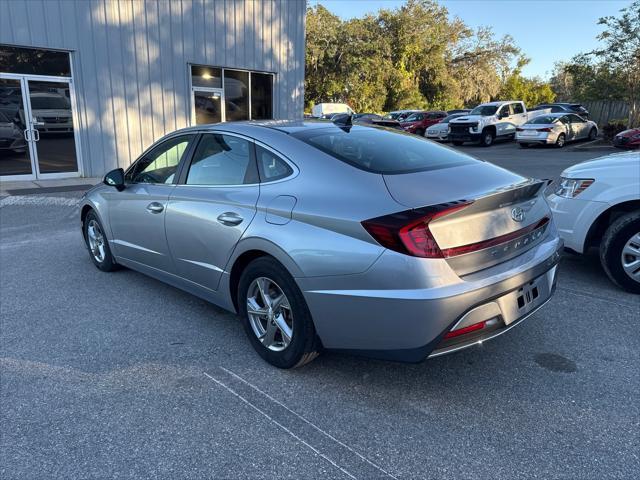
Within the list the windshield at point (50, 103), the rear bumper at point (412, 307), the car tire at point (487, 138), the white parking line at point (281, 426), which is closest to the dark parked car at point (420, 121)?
the car tire at point (487, 138)

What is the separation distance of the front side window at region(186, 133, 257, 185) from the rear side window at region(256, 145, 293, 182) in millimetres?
76

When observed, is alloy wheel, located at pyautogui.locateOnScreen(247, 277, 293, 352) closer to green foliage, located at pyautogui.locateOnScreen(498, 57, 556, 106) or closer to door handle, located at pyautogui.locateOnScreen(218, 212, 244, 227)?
door handle, located at pyautogui.locateOnScreen(218, 212, 244, 227)

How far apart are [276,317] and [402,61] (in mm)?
43608

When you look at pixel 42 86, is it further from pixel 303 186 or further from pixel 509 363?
pixel 509 363

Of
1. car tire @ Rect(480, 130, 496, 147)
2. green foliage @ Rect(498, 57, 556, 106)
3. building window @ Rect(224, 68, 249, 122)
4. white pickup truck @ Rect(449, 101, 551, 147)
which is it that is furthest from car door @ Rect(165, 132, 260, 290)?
green foliage @ Rect(498, 57, 556, 106)

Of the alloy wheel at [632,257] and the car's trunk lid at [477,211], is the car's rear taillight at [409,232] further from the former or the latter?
the alloy wheel at [632,257]

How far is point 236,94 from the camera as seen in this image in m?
14.6

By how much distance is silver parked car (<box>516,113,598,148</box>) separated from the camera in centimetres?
2128

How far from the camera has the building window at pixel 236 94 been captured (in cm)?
1438

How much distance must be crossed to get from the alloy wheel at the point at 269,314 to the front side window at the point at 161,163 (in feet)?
4.48

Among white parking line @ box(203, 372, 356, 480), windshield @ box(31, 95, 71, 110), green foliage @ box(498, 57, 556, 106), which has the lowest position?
white parking line @ box(203, 372, 356, 480)

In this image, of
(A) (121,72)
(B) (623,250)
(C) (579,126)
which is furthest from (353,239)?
(C) (579,126)

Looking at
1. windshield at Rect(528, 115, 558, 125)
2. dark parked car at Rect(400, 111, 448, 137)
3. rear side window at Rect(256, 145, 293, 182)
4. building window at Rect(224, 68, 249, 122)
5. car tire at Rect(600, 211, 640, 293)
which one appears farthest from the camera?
dark parked car at Rect(400, 111, 448, 137)

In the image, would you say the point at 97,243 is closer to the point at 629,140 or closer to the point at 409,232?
the point at 409,232
